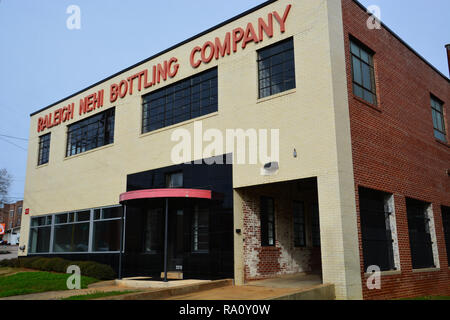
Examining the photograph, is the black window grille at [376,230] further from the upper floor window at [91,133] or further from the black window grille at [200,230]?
the upper floor window at [91,133]

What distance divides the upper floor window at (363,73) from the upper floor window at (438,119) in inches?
247

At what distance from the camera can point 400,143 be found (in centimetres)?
1552

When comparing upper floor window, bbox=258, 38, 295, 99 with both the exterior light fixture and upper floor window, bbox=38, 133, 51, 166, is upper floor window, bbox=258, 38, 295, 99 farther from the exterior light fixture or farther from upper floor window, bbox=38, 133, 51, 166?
upper floor window, bbox=38, 133, 51, 166

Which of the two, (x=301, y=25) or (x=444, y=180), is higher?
(x=301, y=25)

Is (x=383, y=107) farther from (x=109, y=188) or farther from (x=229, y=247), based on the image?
(x=109, y=188)

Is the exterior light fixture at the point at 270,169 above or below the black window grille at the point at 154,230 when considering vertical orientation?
above

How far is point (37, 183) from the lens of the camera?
81.8ft

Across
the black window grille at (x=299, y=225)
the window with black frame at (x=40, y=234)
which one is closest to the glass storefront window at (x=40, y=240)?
the window with black frame at (x=40, y=234)

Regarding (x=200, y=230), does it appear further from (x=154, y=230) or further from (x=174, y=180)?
(x=154, y=230)

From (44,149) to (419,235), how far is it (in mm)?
20847

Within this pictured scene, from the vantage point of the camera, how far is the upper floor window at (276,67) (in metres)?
14.1
